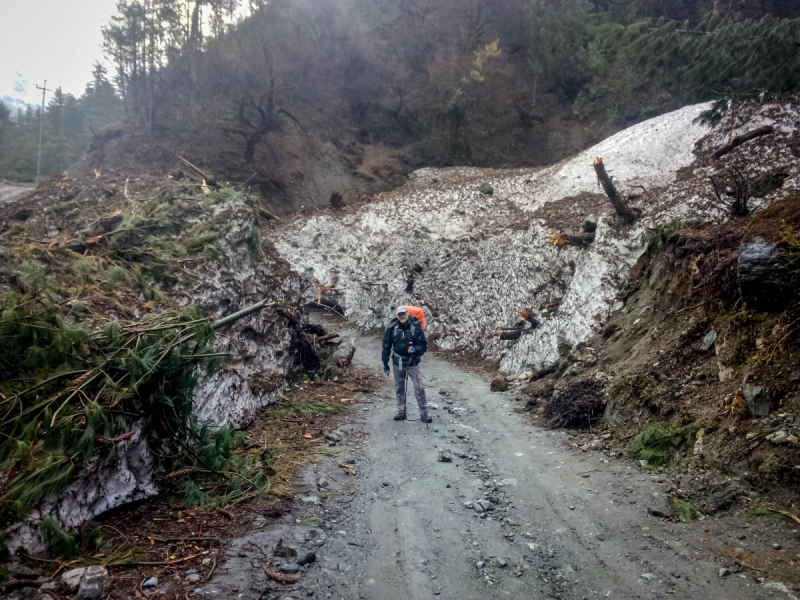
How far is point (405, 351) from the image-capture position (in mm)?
8375

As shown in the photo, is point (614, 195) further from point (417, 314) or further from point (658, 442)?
point (658, 442)

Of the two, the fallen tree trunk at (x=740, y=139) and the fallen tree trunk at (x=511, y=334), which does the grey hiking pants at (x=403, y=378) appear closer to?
the fallen tree trunk at (x=511, y=334)

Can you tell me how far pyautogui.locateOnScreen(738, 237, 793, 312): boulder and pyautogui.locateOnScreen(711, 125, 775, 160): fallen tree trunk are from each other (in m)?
8.24

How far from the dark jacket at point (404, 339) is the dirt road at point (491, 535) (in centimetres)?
169

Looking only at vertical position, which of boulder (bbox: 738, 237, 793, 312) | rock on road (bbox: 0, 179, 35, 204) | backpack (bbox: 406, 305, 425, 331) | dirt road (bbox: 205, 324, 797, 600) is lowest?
dirt road (bbox: 205, 324, 797, 600)

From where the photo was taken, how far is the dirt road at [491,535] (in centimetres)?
390

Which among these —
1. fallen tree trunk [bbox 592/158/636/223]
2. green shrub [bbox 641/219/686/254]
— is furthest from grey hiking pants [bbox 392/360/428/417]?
fallen tree trunk [bbox 592/158/636/223]

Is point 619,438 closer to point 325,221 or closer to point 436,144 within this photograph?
point 325,221

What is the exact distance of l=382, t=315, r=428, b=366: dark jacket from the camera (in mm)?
8367

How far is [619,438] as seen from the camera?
674 centimetres

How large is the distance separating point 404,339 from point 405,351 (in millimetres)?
201

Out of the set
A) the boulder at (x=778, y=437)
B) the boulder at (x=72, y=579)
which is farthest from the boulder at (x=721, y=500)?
the boulder at (x=72, y=579)

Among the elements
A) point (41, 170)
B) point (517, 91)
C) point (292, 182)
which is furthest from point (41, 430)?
point (41, 170)

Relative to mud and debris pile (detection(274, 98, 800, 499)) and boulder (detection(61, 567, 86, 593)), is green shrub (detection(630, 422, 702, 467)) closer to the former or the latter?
mud and debris pile (detection(274, 98, 800, 499))
